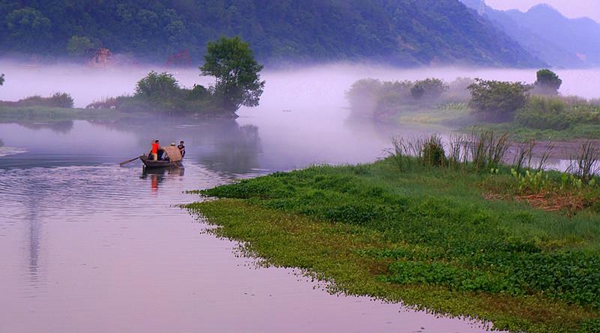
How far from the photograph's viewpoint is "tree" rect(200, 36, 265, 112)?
273 feet

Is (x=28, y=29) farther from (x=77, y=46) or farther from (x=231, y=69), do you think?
(x=231, y=69)

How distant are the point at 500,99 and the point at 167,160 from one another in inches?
1578

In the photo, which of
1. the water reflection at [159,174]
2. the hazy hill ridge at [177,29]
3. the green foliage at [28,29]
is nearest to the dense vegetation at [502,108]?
the water reflection at [159,174]

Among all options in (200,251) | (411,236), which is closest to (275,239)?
(200,251)

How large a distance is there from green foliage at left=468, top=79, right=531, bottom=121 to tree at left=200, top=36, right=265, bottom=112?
25.7 m

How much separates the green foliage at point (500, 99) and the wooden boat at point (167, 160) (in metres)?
38.0

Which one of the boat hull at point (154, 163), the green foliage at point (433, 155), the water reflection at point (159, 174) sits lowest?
the water reflection at point (159, 174)

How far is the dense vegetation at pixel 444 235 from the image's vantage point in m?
13.9

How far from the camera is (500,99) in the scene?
6919 centimetres

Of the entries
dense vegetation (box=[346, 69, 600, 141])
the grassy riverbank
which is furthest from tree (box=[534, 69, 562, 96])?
the grassy riverbank

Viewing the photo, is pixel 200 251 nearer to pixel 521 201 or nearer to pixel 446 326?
pixel 446 326

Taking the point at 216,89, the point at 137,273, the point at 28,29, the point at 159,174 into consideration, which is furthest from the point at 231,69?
the point at 28,29

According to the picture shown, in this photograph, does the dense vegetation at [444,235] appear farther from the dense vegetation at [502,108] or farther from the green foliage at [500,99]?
the green foliage at [500,99]

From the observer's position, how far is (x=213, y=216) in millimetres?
22688
